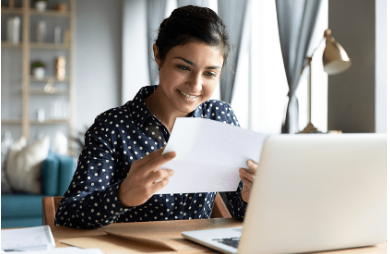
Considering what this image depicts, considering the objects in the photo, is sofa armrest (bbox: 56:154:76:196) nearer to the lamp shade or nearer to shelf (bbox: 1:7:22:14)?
the lamp shade

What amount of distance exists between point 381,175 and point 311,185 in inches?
5.7

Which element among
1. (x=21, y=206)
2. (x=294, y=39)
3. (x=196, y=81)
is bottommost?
(x=21, y=206)

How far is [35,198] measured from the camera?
10.5 ft

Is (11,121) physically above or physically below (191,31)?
below

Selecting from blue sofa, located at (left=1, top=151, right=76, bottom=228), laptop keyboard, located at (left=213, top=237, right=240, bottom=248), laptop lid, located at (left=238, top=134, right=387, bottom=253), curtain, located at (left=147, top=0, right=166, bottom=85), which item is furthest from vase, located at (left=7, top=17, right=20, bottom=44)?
laptop lid, located at (left=238, top=134, right=387, bottom=253)

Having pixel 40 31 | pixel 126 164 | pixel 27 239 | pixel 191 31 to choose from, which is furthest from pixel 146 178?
pixel 40 31

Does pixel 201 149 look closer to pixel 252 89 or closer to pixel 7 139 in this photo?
pixel 252 89

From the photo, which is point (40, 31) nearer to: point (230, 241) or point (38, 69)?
point (38, 69)

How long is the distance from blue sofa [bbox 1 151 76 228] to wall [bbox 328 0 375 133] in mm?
2190

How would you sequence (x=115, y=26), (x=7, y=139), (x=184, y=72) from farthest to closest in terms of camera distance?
(x=115, y=26) → (x=7, y=139) → (x=184, y=72)

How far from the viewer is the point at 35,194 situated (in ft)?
10.8

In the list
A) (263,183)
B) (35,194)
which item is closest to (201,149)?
(263,183)

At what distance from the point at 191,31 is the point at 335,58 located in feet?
1.90

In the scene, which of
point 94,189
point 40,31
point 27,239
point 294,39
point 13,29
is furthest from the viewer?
point 40,31
